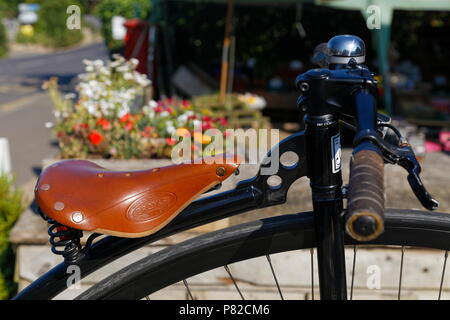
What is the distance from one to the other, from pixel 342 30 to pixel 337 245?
1059 cm

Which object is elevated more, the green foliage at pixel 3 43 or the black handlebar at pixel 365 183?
the black handlebar at pixel 365 183

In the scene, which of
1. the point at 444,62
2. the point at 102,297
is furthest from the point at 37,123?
the point at 102,297

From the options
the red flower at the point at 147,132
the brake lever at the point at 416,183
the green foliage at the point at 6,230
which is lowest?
the green foliage at the point at 6,230

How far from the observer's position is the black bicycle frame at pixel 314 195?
3.88ft

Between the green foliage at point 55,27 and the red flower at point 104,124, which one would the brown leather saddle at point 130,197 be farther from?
the green foliage at point 55,27

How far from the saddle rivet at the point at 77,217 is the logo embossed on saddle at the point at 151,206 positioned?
0.37 ft

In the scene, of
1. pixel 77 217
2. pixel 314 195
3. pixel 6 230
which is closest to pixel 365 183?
pixel 314 195

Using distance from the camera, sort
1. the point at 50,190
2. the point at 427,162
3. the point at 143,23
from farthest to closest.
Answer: the point at 143,23 < the point at 427,162 < the point at 50,190

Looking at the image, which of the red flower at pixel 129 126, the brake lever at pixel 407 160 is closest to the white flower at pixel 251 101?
the red flower at pixel 129 126

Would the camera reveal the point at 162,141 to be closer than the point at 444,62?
Yes

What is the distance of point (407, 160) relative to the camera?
1.11m

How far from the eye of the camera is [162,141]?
4.08 m

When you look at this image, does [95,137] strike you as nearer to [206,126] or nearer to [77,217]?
[206,126]

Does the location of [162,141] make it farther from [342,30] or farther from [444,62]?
[444,62]
